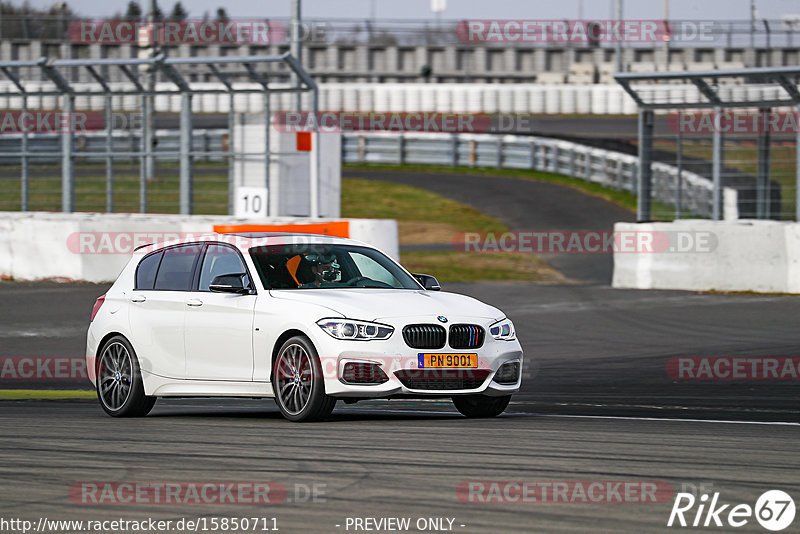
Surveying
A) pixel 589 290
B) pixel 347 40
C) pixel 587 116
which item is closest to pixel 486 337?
pixel 589 290

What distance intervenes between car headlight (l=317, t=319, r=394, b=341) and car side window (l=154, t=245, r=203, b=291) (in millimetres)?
1738

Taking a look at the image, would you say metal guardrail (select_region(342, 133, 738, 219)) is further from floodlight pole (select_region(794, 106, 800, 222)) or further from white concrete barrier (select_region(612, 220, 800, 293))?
floodlight pole (select_region(794, 106, 800, 222))

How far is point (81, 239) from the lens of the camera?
22078 millimetres

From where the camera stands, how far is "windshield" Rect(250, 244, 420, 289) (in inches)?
399

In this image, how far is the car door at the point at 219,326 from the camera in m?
9.91

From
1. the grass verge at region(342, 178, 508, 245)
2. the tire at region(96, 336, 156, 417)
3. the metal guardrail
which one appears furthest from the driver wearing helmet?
the metal guardrail

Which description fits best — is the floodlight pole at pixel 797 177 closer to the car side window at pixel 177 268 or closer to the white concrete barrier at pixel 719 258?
the white concrete barrier at pixel 719 258

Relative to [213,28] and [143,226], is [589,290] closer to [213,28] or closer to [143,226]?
[143,226]

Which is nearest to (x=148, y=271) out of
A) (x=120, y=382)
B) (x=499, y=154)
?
(x=120, y=382)

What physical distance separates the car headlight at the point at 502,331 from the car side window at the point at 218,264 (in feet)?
6.53

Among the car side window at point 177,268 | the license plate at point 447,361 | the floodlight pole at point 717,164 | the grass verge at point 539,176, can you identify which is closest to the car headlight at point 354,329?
the license plate at point 447,361

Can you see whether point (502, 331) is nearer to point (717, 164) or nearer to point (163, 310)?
point (163, 310)

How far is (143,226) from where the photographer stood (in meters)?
22.0

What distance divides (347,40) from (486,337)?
4855 cm
